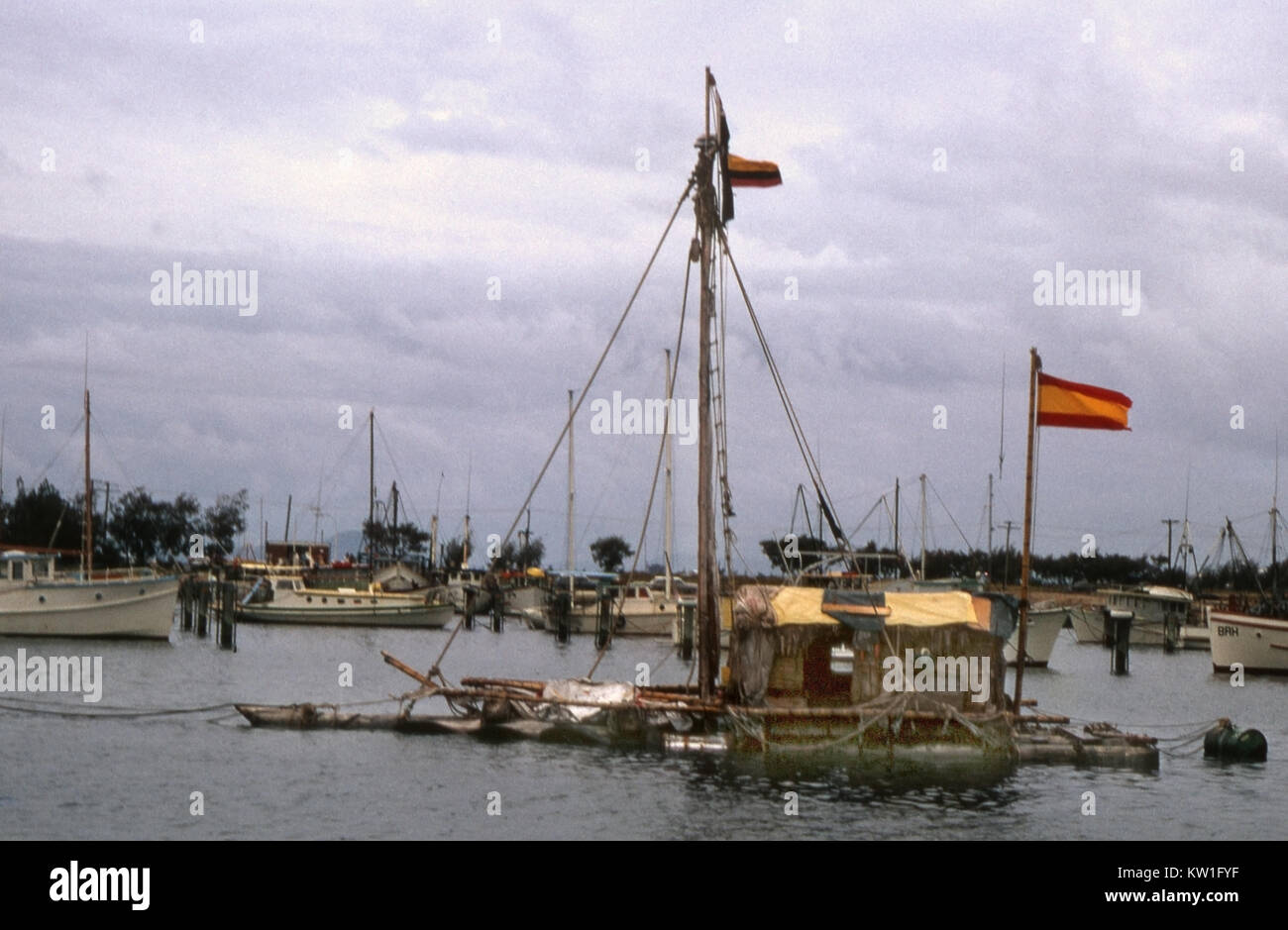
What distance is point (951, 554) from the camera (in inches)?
6609

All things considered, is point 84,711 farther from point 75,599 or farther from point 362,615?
point 362,615

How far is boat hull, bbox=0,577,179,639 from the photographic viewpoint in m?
71.8

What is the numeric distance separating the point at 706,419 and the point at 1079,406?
8967mm

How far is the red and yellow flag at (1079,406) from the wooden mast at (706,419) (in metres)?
8.15

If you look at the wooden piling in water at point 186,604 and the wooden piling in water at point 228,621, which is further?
the wooden piling in water at point 186,604

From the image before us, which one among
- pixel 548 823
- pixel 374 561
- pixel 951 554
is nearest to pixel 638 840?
pixel 548 823

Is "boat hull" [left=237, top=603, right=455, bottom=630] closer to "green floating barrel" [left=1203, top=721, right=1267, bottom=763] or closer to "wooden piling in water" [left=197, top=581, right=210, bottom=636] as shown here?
"wooden piling in water" [left=197, top=581, right=210, bottom=636]

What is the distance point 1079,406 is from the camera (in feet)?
111

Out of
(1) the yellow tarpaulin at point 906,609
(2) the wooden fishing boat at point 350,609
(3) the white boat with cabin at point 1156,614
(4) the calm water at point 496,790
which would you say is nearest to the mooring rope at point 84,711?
(4) the calm water at point 496,790

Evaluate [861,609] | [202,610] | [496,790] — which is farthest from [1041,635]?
[496,790]

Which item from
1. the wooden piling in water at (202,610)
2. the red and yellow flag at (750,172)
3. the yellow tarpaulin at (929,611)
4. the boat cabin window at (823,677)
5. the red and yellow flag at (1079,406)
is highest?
the red and yellow flag at (750,172)

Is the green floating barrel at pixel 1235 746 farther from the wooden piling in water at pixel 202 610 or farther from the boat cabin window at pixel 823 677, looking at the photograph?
the wooden piling in water at pixel 202 610

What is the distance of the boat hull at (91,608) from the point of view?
236ft
